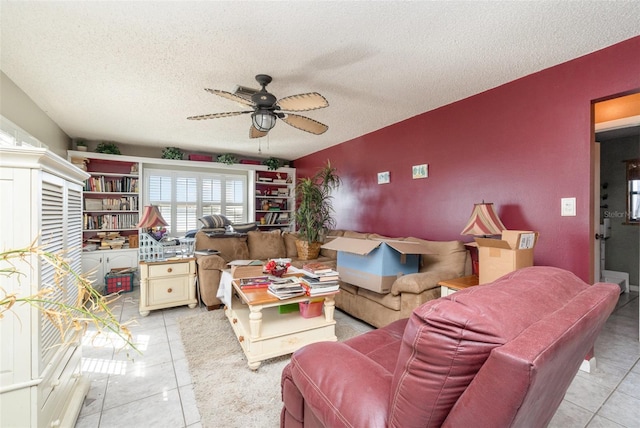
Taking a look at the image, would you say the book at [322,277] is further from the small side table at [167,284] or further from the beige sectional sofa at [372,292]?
the small side table at [167,284]

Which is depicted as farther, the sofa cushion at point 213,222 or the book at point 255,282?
the sofa cushion at point 213,222

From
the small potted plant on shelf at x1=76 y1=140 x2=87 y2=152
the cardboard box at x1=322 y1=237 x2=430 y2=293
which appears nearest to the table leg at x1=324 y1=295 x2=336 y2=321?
the cardboard box at x1=322 y1=237 x2=430 y2=293

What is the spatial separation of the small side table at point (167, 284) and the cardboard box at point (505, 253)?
3.03 m

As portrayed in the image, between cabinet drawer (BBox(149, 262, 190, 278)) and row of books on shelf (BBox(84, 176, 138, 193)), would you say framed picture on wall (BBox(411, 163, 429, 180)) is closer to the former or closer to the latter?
cabinet drawer (BBox(149, 262, 190, 278))

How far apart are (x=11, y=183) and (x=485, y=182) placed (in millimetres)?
3156

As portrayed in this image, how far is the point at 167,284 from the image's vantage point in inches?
126

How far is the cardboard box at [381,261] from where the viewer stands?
2.55 metres

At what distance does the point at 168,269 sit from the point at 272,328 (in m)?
1.72

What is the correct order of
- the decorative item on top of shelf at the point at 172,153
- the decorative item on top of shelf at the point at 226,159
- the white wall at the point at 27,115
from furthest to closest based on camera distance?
the decorative item on top of shelf at the point at 226,159
the decorative item on top of shelf at the point at 172,153
the white wall at the point at 27,115

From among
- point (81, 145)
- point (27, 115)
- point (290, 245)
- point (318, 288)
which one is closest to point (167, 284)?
point (290, 245)

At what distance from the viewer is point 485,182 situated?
266cm

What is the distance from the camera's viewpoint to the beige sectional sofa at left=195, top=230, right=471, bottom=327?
2.45 m

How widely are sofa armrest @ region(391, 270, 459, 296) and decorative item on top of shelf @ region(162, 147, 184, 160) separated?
4340mm

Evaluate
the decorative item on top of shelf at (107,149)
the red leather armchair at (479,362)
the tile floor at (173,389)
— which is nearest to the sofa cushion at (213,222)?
the tile floor at (173,389)
